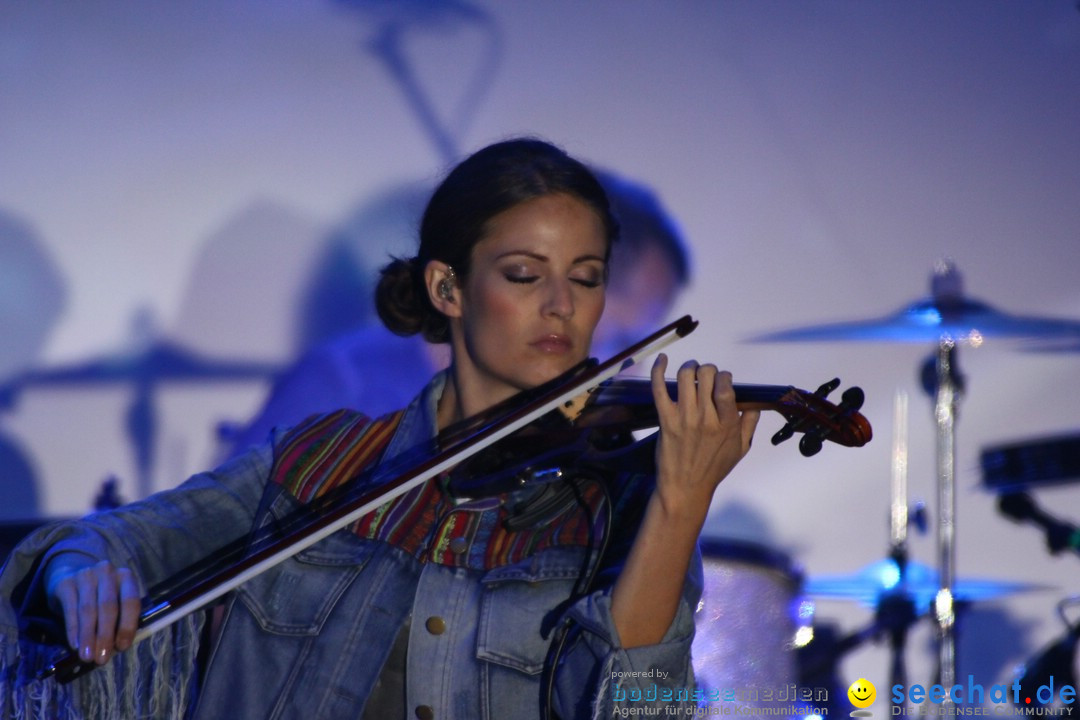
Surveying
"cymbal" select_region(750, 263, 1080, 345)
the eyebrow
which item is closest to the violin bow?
the eyebrow

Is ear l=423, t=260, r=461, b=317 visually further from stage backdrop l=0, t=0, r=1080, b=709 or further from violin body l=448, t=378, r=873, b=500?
stage backdrop l=0, t=0, r=1080, b=709

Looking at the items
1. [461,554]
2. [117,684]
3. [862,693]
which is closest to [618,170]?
[862,693]

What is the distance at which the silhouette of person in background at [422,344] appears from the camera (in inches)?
105

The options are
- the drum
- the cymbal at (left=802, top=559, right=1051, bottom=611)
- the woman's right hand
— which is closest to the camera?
the woman's right hand

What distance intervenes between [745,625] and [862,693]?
0.71 metres

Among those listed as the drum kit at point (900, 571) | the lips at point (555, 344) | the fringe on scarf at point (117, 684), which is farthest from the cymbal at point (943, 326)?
the fringe on scarf at point (117, 684)

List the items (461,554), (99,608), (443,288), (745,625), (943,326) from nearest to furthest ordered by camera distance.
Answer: (99,608), (461,554), (443,288), (745,625), (943,326)

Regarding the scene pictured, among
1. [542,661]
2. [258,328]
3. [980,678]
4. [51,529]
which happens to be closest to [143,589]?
[51,529]

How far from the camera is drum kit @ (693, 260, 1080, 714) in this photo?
7.04 feet

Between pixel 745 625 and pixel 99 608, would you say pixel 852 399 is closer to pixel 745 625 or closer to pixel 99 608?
pixel 99 608

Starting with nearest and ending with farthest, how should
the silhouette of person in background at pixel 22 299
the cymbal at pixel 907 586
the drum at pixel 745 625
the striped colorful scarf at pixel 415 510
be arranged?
the striped colorful scarf at pixel 415 510 → the drum at pixel 745 625 → the cymbal at pixel 907 586 → the silhouette of person in background at pixel 22 299

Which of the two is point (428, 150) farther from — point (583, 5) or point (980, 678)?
point (980, 678)

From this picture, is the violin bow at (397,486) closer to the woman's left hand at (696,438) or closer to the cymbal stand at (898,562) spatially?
the woman's left hand at (696,438)

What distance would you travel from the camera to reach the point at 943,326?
8.10 ft
